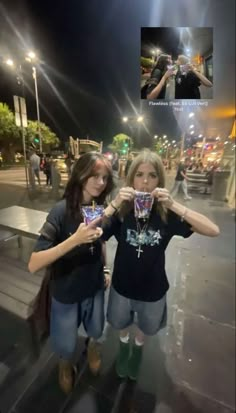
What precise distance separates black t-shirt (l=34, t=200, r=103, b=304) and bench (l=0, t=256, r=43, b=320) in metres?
0.39

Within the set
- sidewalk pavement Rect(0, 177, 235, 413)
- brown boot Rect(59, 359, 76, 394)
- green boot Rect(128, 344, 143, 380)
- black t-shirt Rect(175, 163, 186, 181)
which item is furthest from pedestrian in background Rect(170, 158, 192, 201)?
brown boot Rect(59, 359, 76, 394)

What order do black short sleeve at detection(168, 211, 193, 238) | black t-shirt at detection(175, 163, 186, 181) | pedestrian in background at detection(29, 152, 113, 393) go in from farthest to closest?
1. black t-shirt at detection(175, 163, 186, 181)
2. black short sleeve at detection(168, 211, 193, 238)
3. pedestrian in background at detection(29, 152, 113, 393)

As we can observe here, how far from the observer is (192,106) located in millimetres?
1349

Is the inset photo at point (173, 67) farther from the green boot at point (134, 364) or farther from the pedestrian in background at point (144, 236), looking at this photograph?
the green boot at point (134, 364)

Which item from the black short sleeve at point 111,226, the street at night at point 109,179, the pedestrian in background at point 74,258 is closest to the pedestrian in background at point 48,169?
the street at night at point 109,179

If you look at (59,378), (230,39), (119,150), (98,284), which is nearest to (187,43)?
(230,39)

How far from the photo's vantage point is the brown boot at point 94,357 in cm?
150

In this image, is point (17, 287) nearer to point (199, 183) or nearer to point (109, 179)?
point (109, 179)

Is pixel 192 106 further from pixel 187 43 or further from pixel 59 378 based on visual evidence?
pixel 59 378

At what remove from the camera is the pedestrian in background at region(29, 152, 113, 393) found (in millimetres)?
1006

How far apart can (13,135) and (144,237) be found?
94 centimetres

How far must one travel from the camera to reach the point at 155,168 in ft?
3.55

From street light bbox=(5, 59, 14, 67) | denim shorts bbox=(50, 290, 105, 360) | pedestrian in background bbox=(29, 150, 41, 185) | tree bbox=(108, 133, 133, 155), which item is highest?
street light bbox=(5, 59, 14, 67)

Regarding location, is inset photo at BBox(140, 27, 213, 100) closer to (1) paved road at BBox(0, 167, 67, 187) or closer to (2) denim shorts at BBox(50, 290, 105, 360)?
(1) paved road at BBox(0, 167, 67, 187)
